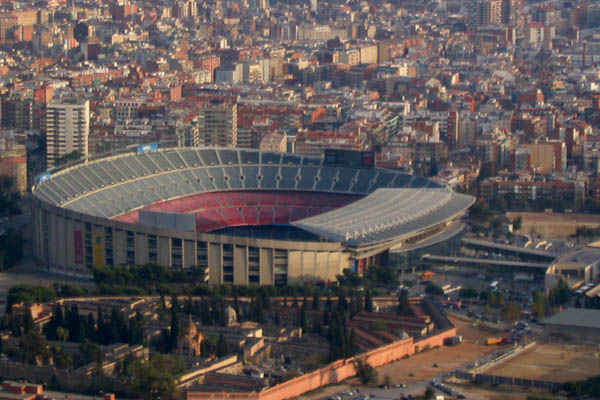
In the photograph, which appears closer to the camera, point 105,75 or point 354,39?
point 105,75

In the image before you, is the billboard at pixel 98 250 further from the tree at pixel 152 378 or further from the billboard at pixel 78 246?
the tree at pixel 152 378

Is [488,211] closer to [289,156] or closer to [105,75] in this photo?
[289,156]

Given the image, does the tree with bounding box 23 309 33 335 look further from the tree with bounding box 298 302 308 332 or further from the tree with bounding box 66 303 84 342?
the tree with bounding box 298 302 308 332

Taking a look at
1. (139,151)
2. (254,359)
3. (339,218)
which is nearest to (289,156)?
(139,151)

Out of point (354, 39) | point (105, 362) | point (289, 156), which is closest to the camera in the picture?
point (105, 362)

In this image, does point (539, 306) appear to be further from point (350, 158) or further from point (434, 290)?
A: point (350, 158)

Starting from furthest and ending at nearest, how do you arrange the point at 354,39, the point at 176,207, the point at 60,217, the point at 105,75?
1. the point at 354,39
2. the point at 105,75
3. the point at 176,207
4. the point at 60,217

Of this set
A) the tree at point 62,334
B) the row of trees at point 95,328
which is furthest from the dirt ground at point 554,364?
the tree at point 62,334

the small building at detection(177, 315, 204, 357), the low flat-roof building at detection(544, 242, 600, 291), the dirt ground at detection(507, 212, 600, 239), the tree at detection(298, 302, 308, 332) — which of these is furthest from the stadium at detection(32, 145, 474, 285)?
the small building at detection(177, 315, 204, 357)
